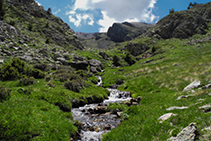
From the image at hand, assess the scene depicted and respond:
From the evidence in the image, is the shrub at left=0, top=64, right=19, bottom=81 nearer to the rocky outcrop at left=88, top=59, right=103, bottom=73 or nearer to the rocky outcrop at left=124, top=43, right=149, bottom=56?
the rocky outcrop at left=88, top=59, right=103, bottom=73

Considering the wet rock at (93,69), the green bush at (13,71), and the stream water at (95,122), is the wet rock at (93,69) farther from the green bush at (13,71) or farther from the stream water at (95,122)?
the stream water at (95,122)

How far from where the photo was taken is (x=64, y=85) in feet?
87.5

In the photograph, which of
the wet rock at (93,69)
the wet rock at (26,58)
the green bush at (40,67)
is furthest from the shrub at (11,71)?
the wet rock at (93,69)

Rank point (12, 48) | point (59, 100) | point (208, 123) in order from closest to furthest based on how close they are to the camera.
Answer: point (208, 123) → point (59, 100) → point (12, 48)

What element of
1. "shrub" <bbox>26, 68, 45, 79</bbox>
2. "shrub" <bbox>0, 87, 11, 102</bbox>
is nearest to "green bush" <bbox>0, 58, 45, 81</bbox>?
"shrub" <bbox>26, 68, 45, 79</bbox>

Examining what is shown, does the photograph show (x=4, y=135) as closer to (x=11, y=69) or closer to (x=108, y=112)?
(x=108, y=112)

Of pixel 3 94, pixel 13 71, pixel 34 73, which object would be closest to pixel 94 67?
pixel 34 73

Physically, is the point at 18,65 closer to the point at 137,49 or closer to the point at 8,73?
the point at 8,73

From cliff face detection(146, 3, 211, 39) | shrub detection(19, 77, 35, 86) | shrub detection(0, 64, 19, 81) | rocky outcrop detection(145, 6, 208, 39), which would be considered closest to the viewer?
shrub detection(19, 77, 35, 86)

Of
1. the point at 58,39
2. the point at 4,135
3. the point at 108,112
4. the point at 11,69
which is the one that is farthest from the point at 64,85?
the point at 58,39

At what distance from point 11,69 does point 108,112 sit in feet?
72.1

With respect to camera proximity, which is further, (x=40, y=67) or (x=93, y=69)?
(x=93, y=69)

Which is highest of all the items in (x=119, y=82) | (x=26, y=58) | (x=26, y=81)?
(x=26, y=58)

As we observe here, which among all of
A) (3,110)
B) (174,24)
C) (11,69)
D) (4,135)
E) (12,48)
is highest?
(174,24)
